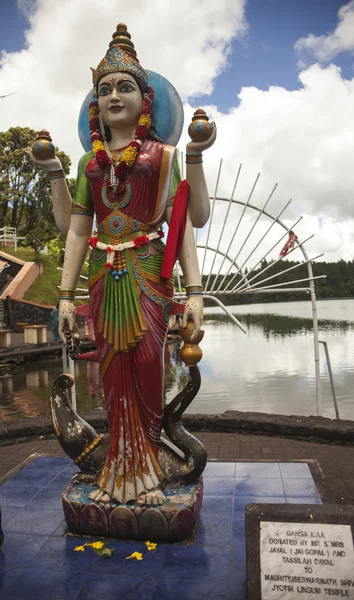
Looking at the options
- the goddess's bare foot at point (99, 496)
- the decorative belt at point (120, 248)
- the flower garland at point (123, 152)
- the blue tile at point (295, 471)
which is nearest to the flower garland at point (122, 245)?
the decorative belt at point (120, 248)

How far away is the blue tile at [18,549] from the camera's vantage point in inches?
106

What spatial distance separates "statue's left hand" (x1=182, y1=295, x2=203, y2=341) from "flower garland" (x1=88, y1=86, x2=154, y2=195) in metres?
0.83

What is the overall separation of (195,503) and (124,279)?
1429mm

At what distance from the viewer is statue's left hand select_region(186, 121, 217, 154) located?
2994mm

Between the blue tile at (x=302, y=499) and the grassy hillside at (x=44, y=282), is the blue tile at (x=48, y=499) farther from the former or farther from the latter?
the grassy hillside at (x=44, y=282)

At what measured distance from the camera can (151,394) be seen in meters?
3.15

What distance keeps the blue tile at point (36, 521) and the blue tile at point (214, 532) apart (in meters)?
0.91

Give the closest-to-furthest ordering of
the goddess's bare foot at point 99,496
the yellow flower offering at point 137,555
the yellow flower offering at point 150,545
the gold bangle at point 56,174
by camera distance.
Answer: the yellow flower offering at point 137,555
the yellow flower offering at point 150,545
the goddess's bare foot at point 99,496
the gold bangle at point 56,174

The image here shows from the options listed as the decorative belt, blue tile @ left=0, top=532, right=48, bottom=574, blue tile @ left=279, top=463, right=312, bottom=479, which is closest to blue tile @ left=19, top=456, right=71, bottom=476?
blue tile @ left=0, top=532, right=48, bottom=574

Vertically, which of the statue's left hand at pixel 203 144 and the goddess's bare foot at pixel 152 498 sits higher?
the statue's left hand at pixel 203 144

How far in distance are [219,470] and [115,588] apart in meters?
1.62

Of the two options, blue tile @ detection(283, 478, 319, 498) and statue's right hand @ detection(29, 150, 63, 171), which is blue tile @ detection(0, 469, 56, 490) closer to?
blue tile @ detection(283, 478, 319, 498)

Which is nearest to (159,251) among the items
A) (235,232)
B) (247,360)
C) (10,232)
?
(235,232)

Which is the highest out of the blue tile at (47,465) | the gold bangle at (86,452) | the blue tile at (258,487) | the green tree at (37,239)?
the green tree at (37,239)
